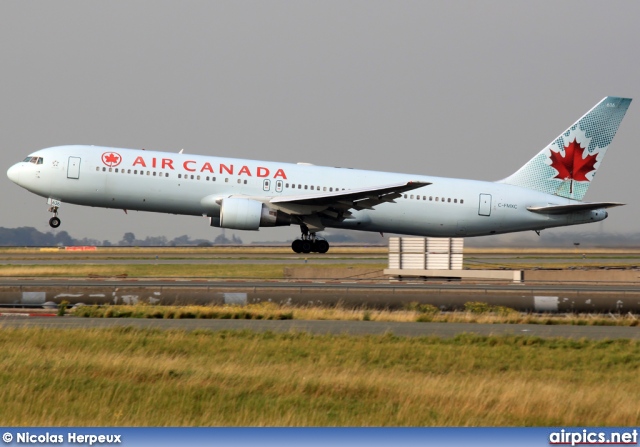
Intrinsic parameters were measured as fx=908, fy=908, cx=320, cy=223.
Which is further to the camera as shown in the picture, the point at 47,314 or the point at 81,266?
the point at 81,266

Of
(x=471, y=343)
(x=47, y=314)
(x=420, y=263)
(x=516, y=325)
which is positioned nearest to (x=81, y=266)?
(x=420, y=263)

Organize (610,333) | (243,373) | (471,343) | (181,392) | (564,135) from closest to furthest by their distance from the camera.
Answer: (181,392)
(243,373)
(471,343)
(610,333)
(564,135)

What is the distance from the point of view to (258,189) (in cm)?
3709

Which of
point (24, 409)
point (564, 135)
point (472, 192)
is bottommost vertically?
point (24, 409)

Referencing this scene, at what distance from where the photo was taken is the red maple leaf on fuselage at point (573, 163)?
41750mm

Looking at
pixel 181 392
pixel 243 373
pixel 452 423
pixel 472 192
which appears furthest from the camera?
pixel 472 192

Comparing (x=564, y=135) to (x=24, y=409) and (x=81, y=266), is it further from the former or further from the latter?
(x=24, y=409)

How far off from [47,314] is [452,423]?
14147mm

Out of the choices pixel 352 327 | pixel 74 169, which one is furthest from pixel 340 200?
pixel 352 327

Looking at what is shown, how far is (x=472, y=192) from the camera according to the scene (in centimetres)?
3938

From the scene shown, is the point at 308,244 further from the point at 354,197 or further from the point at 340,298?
the point at 340,298

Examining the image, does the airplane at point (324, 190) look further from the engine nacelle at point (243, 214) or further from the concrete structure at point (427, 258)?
the concrete structure at point (427, 258)

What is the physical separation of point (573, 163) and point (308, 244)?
13.0m

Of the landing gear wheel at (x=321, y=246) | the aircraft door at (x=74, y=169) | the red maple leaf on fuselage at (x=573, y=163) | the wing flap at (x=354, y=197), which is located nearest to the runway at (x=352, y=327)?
the wing flap at (x=354, y=197)
